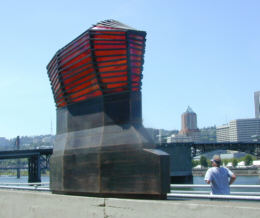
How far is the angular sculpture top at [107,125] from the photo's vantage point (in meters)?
7.54

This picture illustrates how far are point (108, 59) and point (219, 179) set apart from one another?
376 cm

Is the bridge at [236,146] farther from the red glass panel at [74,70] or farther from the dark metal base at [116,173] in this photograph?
the dark metal base at [116,173]

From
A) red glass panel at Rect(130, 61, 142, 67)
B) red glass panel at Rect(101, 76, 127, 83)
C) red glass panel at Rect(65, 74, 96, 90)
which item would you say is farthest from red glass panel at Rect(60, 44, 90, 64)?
red glass panel at Rect(130, 61, 142, 67)

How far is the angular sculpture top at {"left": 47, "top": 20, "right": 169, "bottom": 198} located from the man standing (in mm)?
1101

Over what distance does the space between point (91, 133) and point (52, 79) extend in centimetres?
302

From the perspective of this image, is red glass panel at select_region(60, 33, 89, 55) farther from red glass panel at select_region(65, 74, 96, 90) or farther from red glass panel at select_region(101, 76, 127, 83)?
red glass panel at select_region(101, 76, 127, 83)

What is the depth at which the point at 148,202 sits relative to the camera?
641 cm

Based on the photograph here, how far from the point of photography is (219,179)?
7.59 metres

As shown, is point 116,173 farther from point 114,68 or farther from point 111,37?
point 111,37

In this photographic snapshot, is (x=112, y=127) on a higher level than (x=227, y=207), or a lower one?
higher

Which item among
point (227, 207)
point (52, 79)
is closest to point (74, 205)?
point (227, 207)

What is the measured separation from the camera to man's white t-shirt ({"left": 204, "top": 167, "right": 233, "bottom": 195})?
24.8 feet

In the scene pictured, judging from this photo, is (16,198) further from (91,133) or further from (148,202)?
(148,202)

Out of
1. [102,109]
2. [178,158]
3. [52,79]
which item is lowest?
[178,158]
